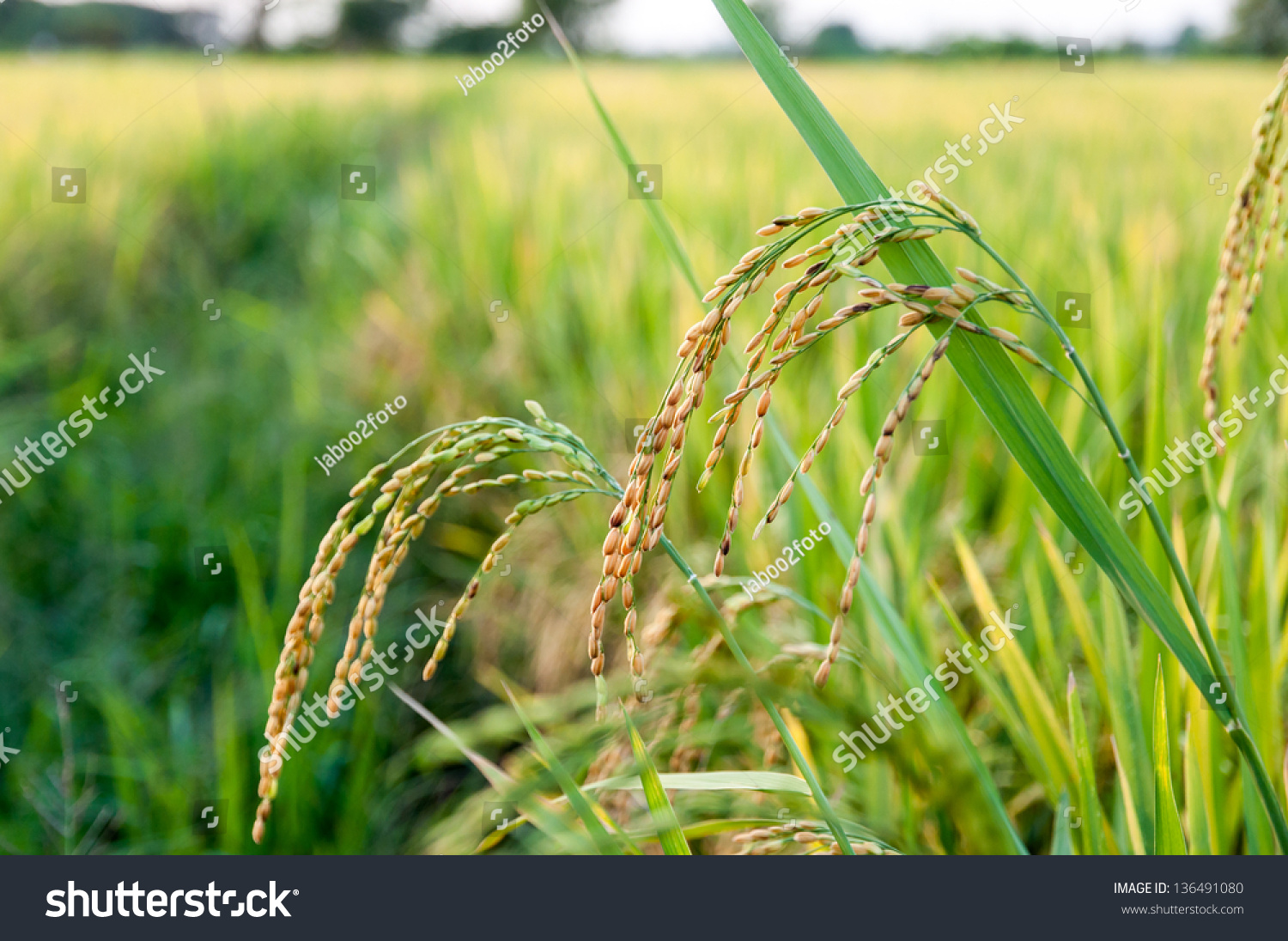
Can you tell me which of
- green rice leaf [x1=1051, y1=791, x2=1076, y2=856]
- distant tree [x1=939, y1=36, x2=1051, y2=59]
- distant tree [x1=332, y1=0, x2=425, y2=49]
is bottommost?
green rice leaf [x1=1051, y1=791, x2=1076, y2=856]

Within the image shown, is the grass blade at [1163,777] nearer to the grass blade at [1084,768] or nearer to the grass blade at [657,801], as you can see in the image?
the grass blade at [1084,768]

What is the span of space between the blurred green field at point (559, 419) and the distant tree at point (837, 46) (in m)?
0.56

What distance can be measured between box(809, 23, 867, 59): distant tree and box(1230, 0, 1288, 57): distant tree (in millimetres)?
1875

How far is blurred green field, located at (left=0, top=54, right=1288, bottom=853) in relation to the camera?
108 centimetres

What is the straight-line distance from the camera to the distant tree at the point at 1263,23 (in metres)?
2.80

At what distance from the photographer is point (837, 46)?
200 inches

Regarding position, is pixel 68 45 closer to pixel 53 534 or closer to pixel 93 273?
pixel 93 273

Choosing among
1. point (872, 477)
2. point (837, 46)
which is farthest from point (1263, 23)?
point (872, 477)

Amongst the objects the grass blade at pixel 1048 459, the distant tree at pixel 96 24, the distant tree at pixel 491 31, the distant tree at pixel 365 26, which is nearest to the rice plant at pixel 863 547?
the grass blade at pixel 1048 459

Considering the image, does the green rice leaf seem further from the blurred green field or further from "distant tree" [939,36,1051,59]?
"distant tree" [939,36,1051,59]

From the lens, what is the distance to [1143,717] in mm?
857

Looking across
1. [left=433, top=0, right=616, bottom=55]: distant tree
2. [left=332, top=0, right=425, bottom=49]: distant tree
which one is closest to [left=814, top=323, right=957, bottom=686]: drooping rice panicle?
[left=433, top=0, right=616, bottom=55]: distant tree

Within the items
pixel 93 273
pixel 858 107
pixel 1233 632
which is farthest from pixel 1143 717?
pixel 93 273
